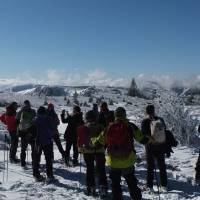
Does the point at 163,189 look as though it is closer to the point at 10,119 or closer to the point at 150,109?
the point at 150,109

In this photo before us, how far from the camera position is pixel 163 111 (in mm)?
20453

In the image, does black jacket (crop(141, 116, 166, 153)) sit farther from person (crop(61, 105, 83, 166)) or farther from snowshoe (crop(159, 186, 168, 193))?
person (crop(61, 105, 83, 166))

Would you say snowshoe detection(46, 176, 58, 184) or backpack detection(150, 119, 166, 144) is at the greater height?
backpack detection(150, 119, 166, 144)

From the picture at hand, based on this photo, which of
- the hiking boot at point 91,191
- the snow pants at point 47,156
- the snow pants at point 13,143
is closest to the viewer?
the hiking boot at point 91,191

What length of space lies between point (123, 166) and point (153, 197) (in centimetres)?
170

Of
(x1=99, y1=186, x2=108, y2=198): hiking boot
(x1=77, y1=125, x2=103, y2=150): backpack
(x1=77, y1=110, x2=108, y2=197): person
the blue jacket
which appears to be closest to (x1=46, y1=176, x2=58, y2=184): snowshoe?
the blue jacket

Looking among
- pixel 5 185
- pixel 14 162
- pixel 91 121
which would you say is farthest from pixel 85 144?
pixel 14 162

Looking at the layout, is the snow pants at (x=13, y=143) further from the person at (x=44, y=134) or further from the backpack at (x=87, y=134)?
the backpack at (x=87, y=134)

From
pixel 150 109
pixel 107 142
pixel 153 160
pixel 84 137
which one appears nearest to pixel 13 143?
pixel 84 137

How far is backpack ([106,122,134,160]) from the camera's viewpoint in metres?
8.68

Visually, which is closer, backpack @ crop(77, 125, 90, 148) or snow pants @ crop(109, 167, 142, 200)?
snow pants @ crop(109, 167, 142, 200)

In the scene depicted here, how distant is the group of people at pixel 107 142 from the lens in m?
8.75

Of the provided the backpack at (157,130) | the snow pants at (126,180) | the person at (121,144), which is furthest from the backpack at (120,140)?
the backpack at (157,130)

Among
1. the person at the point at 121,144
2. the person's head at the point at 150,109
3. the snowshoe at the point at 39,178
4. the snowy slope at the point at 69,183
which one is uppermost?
the person's head at the point at 150,109
